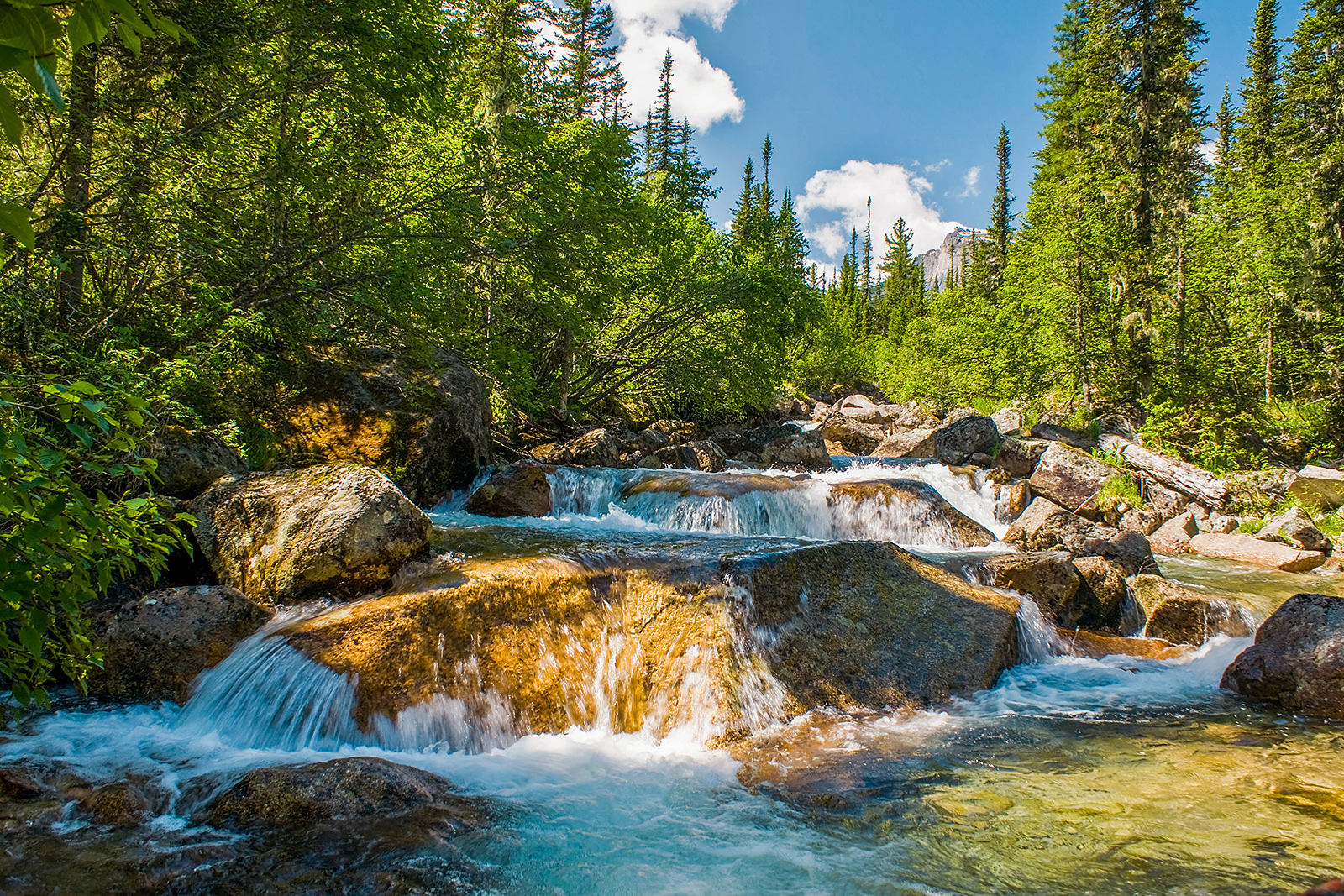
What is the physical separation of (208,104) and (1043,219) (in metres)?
22.6

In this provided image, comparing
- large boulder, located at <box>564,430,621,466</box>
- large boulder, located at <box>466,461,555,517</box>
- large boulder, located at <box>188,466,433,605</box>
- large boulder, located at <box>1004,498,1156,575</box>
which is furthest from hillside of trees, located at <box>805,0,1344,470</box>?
large boulder, located at <box>188,466,433,605</box>

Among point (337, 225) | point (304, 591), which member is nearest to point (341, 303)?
point (337, 225)

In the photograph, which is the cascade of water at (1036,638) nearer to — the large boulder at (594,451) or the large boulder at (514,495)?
the large boulder at (514,495)

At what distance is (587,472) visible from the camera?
41.1ft

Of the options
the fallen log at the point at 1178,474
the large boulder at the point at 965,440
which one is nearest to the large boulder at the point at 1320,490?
the fallen log at the point at 1178,474

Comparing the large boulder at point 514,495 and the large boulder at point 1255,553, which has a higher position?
the large boulder at point 514,495

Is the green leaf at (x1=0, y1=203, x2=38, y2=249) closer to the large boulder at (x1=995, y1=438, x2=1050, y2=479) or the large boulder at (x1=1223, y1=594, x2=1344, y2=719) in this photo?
the large boulder at (x1=1223, y1=594, x2=1344, y2=719)

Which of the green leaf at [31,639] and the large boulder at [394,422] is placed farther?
the large boulder at [394,422]

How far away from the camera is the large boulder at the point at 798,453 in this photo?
719 inches

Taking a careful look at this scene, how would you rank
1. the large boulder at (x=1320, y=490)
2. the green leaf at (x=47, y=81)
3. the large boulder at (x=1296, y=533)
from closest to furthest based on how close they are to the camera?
the green leaf at (x=47, y=81) < the large boulder at (x=1296, y=533) < the large boulder at (x=1320, y=490)

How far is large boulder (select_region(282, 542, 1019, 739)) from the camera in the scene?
207 inches

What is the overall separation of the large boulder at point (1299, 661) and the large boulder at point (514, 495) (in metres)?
8.92

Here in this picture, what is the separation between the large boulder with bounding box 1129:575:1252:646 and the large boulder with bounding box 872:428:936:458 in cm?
1036

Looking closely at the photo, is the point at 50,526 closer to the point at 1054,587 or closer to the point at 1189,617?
the point at 1054,587
